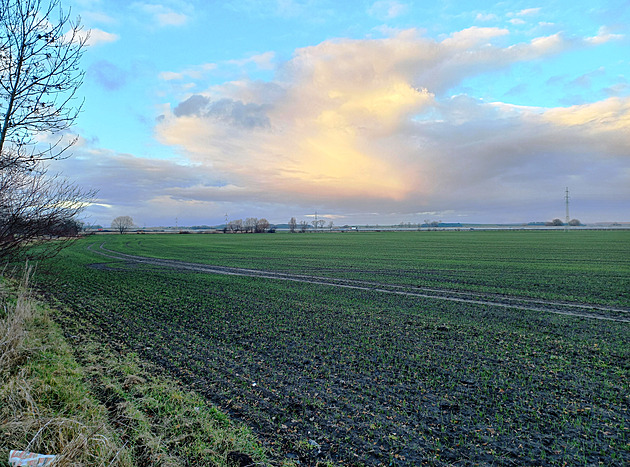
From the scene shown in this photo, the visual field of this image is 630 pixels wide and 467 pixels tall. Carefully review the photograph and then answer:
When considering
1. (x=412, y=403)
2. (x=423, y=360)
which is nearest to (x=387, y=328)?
(x=423, y=360)

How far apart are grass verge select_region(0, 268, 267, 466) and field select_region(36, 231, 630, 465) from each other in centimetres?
49

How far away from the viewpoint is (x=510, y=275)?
22188 millimetres

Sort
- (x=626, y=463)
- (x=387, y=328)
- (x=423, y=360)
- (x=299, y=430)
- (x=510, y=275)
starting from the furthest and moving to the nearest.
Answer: (x=510, y=275) → (x=387, y=328) → (x=423, y=360) → (x=299, y=430) → (x=626, y=463)

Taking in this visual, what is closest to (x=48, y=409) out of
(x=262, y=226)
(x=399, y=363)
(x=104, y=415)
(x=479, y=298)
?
(x=104, y=415)

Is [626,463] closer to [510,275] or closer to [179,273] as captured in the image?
[510,275]

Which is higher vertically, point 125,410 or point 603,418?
point 125,410

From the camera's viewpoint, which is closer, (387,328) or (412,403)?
(412,403)

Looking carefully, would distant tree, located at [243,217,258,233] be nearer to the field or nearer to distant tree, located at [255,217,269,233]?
distant tree, located at [255,217,269,233]

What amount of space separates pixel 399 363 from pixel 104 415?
555 cm

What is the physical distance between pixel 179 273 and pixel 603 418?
23210 millimetres

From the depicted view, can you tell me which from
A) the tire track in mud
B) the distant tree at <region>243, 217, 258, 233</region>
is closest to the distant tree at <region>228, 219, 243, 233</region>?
the distant tree at <region>243, 217, 258, 233</region>

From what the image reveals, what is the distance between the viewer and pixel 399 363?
25.0ft

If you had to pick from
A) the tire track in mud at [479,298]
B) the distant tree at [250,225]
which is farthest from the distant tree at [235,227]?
the tire track in mud at [479,298]

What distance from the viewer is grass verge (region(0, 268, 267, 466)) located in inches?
Answer: 157
